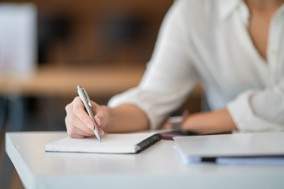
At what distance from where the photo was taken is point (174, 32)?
168 cm

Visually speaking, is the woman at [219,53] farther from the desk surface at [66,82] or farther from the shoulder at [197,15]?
the desk surface at [66,82]

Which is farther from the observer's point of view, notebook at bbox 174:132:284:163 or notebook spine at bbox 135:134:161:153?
notebook spine at bbox 135:134:161:153

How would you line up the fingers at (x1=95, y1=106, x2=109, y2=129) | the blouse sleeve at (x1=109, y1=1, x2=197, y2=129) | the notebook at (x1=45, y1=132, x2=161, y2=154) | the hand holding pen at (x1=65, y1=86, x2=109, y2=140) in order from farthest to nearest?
the blouse sleeve at (x1=109, y1=1, x2=197, y2=129) < the fingers at (x1=95, y1=106, x2=109, y2=129) < the hand holding pen at (x1=65, y1=86, x2=109, y2=140) < the notebook at (x1=45, y1=132, x2=161, y2=154)

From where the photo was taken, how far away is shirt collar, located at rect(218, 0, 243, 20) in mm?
1668

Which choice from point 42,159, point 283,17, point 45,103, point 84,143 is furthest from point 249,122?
point 45,103

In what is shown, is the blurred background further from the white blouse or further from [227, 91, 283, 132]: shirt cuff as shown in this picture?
[227, 91, 283, 132]: shirt cuff

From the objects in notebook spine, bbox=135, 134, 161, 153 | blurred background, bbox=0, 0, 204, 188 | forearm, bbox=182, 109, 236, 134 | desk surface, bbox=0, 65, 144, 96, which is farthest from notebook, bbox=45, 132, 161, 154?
desk surface, bbox=0, 65, 144, 96

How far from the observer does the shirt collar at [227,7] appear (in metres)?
1.67

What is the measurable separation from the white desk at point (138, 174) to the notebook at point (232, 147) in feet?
0.06

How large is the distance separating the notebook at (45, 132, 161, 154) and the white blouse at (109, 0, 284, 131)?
0.52 m

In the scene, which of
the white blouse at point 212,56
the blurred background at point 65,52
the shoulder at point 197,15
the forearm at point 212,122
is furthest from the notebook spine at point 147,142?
the blurred background at point 65,52

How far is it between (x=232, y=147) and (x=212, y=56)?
0.82m

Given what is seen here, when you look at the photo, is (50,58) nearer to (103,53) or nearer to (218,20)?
(103,53)

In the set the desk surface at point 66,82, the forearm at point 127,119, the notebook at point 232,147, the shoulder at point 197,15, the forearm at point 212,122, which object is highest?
the shoulder at point 197,15
